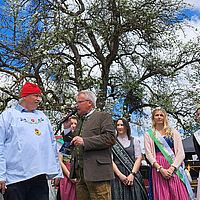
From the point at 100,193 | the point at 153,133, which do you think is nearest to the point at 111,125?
the point at 100,193

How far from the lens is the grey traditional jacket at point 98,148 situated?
9.59 ft

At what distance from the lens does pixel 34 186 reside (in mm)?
2803

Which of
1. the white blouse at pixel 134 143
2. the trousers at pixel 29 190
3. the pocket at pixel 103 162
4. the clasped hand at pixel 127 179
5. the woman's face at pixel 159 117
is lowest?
the clasped hand at pixel 127 179

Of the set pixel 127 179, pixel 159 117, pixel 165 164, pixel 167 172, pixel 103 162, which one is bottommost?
pixel 127 179

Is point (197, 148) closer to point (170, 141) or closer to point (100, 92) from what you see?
point (170, 141)

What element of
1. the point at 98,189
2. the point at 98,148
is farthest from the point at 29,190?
the point at 98,148

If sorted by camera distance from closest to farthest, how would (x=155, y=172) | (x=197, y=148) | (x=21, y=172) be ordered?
(x=21, y=172) → (x=155, y=172) → (x=197, y=148)

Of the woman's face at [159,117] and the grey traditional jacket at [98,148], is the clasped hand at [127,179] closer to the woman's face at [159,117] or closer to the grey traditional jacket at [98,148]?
the woman's face at [159,117]

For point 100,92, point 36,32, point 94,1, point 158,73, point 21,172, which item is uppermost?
point 94,1

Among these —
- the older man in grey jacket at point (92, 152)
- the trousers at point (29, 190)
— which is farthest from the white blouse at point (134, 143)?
the trousers at point (29, 190)

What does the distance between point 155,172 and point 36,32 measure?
5.14 meters

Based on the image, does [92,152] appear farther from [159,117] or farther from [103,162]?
[159,117]

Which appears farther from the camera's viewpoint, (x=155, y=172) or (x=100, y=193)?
(x=155, y=172)

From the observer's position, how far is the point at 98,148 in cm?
297
